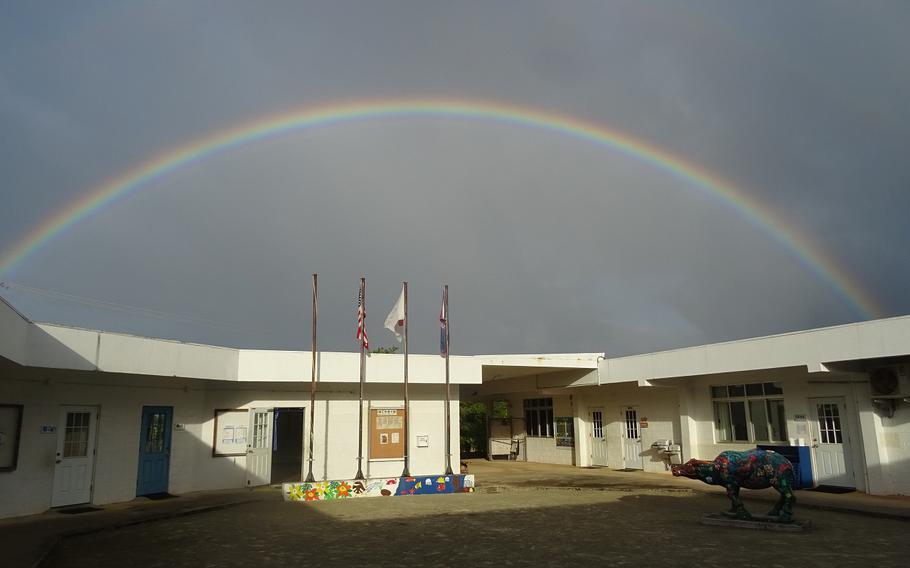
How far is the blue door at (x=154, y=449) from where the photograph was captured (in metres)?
16.0

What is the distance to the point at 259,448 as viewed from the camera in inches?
711

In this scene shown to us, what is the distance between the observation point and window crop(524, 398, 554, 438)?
27.9m

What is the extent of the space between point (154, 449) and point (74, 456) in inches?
89.0

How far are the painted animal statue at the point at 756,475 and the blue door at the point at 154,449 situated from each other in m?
13.0

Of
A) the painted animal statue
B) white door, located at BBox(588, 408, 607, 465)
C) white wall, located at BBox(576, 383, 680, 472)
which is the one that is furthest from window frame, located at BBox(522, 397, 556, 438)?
the painted animal statue

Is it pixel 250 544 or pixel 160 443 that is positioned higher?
pixel 160 443

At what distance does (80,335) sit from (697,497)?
14349 mm

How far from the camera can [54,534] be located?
34.3 feet

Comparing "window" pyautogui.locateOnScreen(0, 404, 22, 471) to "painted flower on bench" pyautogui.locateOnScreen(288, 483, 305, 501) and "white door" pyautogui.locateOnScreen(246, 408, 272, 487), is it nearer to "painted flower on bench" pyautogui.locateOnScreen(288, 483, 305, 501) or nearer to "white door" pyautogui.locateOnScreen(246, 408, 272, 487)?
"painted flower on bench" pyautogui.locateOnScreen(288, 483, 305, 501)

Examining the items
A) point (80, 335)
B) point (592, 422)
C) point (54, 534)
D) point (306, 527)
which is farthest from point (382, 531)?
point (592, 422)

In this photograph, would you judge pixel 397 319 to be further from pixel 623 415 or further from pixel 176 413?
pixel 623 415

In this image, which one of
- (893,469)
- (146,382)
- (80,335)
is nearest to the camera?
(80,335)

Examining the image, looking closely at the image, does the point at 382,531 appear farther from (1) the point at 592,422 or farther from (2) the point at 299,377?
(1) the point at 592,422

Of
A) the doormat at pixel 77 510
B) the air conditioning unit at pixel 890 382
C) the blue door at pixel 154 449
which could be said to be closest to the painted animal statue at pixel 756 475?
the air conditioning unit at pixel 890 382
